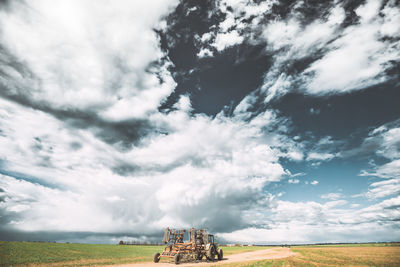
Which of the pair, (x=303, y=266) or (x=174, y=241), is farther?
(x=174, y=241)

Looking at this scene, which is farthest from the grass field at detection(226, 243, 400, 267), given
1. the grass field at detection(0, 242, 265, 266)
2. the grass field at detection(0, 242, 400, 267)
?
the grass field at detection(0, 242, 265, 266)

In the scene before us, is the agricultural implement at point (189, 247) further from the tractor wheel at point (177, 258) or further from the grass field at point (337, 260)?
the grass field at point (337, 260)

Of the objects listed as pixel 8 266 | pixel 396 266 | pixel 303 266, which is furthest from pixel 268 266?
pixel 8 266

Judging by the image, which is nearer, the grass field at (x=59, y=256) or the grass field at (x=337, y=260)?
the grass field at (x=337, y=260)

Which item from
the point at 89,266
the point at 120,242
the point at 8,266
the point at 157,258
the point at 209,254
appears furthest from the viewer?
the point at 120,242

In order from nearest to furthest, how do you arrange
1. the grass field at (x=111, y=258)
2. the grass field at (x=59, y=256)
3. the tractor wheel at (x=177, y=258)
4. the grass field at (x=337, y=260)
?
the grass field at (x=337, y=260), the grass field at (x=111, y=258), the grass field at (x=59, y=256), the tractor wheel at (x=177, y=258)

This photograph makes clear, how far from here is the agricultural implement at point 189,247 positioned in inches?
1155

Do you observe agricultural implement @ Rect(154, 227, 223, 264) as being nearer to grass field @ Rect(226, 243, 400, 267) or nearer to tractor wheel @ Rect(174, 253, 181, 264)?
tractor wheel @ Rect(174, 253, 181, 264)

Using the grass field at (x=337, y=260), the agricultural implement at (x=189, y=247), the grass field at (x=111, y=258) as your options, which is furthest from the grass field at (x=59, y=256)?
the grass field at (x=337, y=260)

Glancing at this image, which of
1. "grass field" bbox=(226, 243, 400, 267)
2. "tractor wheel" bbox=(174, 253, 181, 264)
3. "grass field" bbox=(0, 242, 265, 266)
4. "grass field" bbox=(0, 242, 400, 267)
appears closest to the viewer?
"grass field" bbox=(226, 243, 400, 267)

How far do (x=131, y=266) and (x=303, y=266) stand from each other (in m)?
18.9

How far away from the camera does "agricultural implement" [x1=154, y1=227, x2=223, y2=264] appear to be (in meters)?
29.3

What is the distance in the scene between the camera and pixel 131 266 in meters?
24.5

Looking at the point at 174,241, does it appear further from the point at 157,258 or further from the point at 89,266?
the point at 89,266
